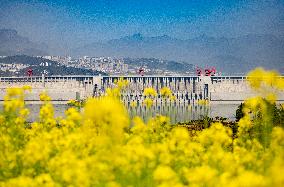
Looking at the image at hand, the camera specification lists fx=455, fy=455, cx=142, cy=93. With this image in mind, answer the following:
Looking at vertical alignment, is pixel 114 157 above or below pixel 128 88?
above

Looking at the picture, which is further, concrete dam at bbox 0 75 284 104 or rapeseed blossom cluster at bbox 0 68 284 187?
concrete dam at bbox 0 75 284 104

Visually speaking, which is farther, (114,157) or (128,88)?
(128,88)

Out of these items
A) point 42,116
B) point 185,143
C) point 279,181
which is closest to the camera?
point 279,181

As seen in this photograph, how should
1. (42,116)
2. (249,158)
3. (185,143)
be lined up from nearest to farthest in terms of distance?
(249,158)
(185,143)
(42,116)

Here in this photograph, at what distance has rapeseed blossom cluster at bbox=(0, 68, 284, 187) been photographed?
3.83 m

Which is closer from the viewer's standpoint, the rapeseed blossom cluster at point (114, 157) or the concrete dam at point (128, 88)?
the rapeseed blossom cluster at point (114, 157)

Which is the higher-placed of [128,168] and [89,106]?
[89,106]

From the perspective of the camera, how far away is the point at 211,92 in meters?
81.9

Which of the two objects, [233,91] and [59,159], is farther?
[233,91]

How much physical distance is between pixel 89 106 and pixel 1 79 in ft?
294

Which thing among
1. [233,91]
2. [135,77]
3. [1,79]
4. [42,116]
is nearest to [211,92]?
[233,91]

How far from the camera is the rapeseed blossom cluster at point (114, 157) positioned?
3830 mm

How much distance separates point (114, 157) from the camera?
4.51 metres

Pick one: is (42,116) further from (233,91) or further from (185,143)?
(233,91)
